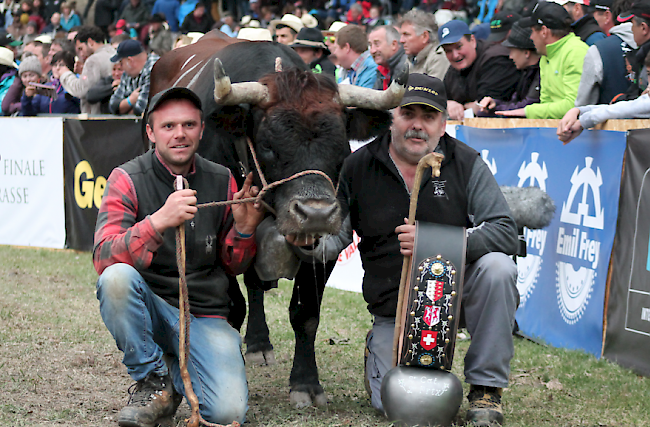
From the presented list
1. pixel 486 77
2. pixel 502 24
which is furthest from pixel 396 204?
pixel 502 24

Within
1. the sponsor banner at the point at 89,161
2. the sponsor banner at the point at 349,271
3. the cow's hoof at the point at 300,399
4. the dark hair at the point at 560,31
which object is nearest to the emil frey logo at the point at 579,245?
the dark hair at the point at 560,31

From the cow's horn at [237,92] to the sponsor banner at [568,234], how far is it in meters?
2.64

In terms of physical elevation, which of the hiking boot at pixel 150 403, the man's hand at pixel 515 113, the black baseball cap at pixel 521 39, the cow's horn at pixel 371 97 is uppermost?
the black baseball cap at pixel 521 39

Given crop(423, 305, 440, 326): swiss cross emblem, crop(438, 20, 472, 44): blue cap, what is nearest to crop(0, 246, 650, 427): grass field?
crop(423, 305, 440, 326): swiss cross emblem

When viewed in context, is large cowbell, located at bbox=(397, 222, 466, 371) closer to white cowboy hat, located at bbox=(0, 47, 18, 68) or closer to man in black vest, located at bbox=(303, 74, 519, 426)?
man in black vest, located at bbox=(303, 74, 519, 426)

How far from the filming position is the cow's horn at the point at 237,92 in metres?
3.97

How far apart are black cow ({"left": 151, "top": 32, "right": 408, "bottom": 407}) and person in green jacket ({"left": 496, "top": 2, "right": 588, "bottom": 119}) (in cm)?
252

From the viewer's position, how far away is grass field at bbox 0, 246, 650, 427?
4008 mm

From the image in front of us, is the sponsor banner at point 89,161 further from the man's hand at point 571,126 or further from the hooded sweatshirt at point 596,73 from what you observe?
the man's hand at point 571,126

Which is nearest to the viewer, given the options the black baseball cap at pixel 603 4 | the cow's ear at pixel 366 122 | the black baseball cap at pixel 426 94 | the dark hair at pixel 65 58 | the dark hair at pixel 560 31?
the black baseball cap at pixel 426 94

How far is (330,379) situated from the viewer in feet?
16.1

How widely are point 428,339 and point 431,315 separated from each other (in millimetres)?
119

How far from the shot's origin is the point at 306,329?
15.1 ft

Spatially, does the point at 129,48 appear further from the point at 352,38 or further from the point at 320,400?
the point at 320,400
